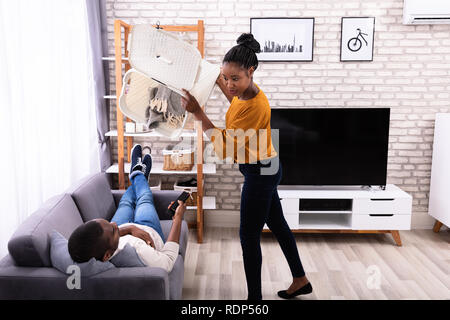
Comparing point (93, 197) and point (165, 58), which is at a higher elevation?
point (165, 58)

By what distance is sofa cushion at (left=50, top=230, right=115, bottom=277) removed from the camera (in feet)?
4.99

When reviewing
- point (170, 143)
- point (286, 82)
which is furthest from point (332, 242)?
point (170, 143)

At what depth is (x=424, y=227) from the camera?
143 inches

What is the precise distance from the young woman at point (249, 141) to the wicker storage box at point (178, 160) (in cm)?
119

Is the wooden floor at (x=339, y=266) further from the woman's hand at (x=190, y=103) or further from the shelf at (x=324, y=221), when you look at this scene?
the woman's hand at (x=190, y=103)

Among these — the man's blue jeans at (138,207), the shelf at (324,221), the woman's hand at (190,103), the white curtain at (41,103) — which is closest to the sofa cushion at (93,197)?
the man's blue jeans at (138,207)

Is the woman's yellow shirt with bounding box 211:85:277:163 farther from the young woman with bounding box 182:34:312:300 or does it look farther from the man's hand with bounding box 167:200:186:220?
the man's hand with bounding box 167:200:186:220

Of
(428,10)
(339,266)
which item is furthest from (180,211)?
(428,10)

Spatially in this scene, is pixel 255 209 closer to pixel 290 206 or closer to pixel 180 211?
pixel 180 211

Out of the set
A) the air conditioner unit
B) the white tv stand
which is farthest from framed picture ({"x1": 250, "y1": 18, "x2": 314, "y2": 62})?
the white tv stand

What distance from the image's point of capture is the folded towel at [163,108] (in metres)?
1.39

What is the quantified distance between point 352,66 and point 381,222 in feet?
4.41

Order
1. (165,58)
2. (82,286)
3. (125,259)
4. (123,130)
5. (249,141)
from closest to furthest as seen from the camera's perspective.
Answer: (165,58) → (82,286) → (125,259) → (249,141) → (123,130)

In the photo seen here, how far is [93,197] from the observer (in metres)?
2.42
